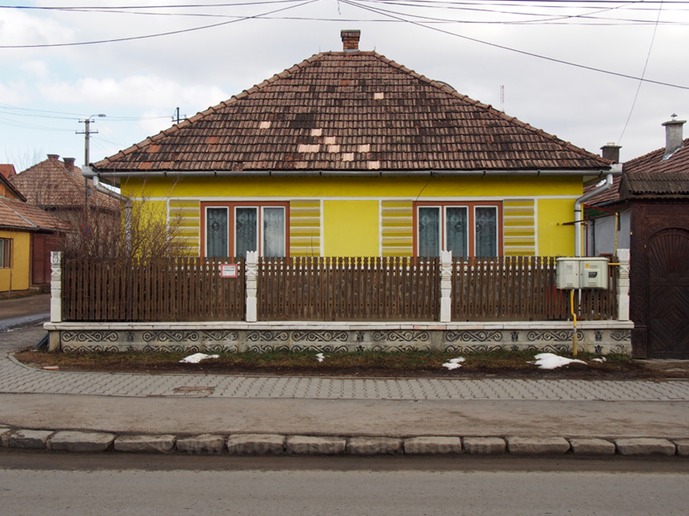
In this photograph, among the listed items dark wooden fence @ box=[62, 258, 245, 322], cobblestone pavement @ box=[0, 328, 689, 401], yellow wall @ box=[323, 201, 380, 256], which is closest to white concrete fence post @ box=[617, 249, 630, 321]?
cobblestone pavement @ box=[0, 328, 689, 401]

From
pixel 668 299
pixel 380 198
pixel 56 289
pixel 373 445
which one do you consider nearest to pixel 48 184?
pixel 56 289

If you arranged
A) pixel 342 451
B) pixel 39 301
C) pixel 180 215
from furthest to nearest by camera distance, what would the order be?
pixel 39 301, pixel 180 215, pixel 342 451

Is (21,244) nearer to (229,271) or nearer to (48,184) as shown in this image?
(48,184)

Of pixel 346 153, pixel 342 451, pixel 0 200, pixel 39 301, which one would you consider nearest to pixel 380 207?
pixel 346 153

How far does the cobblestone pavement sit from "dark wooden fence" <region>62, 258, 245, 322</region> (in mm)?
1578

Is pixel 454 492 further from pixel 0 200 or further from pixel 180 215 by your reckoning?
pixel 0 200

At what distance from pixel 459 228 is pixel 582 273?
11.1ft

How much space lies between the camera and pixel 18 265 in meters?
28.8

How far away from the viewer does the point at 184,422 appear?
23.4 ft

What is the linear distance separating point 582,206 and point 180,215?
8.47 m

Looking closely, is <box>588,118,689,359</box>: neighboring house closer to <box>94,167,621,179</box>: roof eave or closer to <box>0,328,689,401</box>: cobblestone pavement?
<box>0,328,689,401</box>: cobblestone pavement

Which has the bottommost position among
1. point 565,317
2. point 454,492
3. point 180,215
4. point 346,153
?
point 454,492

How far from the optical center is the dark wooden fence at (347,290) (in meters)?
11.0

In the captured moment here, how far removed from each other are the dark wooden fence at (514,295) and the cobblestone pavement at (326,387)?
70.9 inches
